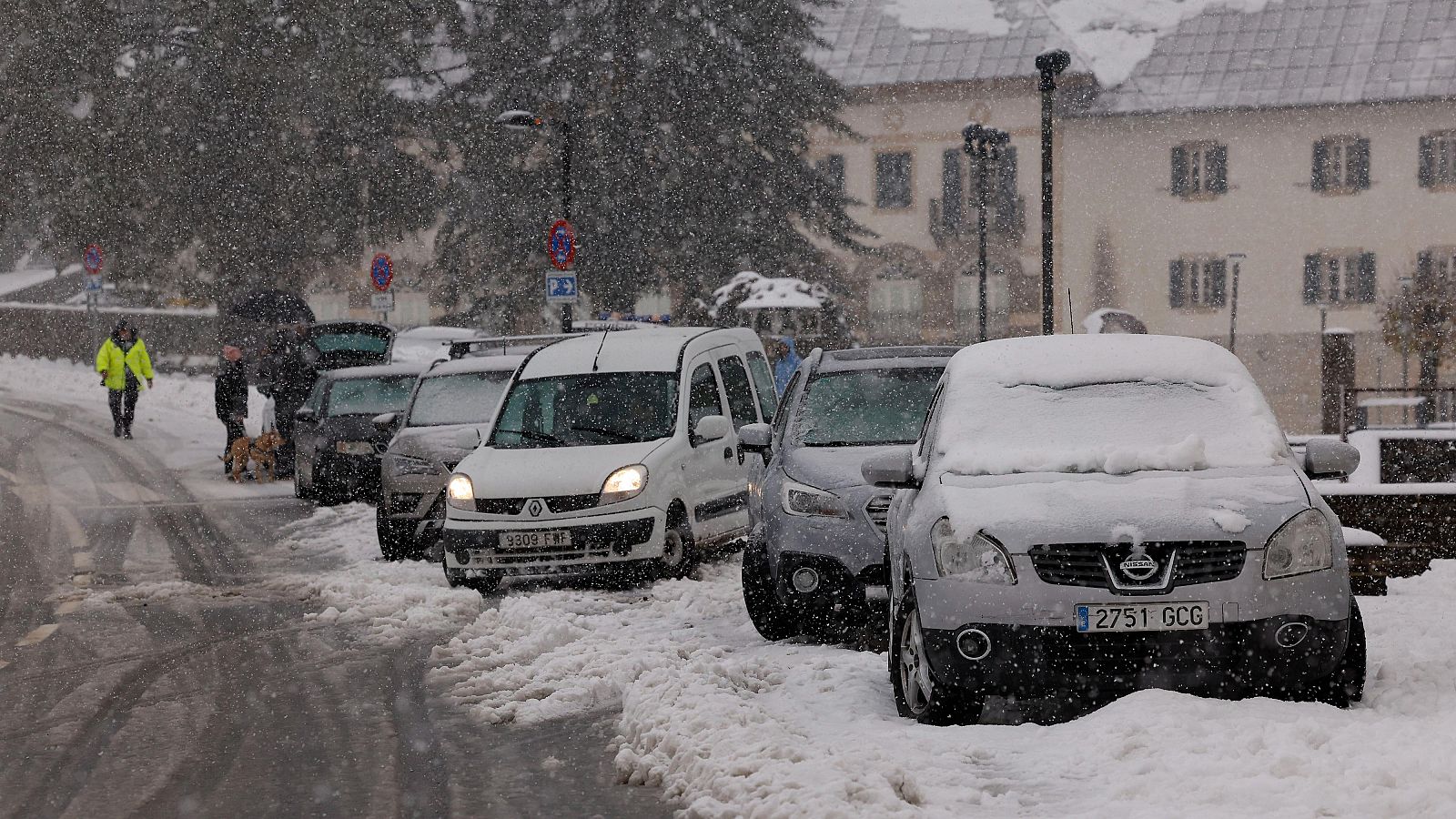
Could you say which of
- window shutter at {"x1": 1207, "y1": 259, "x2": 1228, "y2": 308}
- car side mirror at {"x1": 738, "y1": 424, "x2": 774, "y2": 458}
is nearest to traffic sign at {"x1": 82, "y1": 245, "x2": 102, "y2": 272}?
car side mirror at {"x1": 738, "y1": 424, "x2": 774, "y2": 458}

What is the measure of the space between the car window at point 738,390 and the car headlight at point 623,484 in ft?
5.54

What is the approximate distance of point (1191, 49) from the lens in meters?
55.1

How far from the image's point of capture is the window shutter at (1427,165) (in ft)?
175

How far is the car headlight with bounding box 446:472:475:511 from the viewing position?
12.9 meters

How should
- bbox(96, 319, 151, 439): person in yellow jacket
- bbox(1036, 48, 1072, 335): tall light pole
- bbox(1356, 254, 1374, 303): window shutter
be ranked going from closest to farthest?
bbox(1036, 48, 1072, 335): tall light pole < bbox(96, 319, 151, 439): person in yellow jacket < bbox(1356, 254, 1374, 303): window shutter

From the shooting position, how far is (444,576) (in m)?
13.7

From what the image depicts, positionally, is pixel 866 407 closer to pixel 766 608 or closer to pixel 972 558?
pixel 766 608

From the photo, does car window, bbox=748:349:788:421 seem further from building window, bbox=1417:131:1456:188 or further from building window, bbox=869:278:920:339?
building window, bbox=1417:131:1456:188

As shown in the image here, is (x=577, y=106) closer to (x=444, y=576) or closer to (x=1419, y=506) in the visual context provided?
(x=444, y=576)

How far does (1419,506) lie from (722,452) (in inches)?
198

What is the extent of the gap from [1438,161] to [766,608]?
48.4 metres

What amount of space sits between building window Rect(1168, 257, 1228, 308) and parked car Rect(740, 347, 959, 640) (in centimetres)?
4538

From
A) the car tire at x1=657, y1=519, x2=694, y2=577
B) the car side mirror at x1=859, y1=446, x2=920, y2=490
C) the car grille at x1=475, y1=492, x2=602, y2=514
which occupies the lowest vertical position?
the car tire at x1=657, y1=519, x2=694, y2=577

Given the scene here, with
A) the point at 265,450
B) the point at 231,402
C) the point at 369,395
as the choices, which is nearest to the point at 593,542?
the point at 369,395
